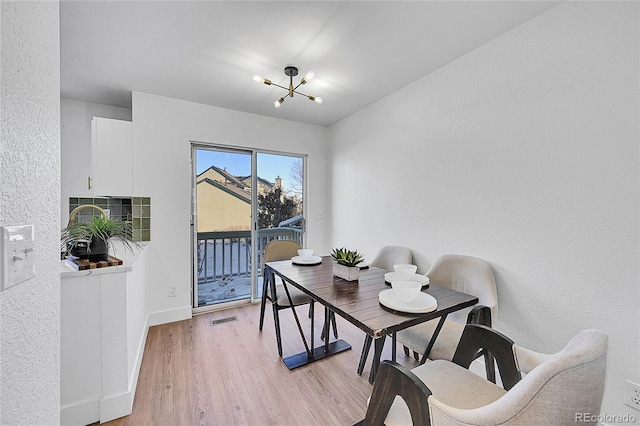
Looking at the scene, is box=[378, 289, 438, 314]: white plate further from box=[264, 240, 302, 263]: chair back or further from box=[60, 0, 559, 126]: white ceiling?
box=[60, 0, 559, 126]: white ceiling

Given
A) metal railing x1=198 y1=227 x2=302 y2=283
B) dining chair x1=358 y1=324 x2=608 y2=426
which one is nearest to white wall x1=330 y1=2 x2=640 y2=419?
dining chair x1=358 y1=324 x2=608 y2=426

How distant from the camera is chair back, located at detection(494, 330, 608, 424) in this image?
0.73m

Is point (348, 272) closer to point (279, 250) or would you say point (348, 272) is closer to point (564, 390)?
point (279, 250)

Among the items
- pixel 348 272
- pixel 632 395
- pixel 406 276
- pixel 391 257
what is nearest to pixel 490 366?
pixel 406 276

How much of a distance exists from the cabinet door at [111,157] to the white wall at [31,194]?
225cm

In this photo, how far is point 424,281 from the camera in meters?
1.83

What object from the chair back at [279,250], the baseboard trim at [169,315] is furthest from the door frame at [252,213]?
the chair back at [279,250]

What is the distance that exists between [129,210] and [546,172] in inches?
155

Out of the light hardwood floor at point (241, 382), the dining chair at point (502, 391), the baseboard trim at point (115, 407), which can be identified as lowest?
the light hardwood floor at point (241, 382)

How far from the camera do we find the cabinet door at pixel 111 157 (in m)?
2.59

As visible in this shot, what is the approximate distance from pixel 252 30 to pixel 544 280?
8.43 feet

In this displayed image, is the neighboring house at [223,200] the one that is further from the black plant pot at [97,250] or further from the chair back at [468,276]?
the chair back at [468,276]

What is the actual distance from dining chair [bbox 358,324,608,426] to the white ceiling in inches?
75.1

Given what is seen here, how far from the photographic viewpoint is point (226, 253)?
3508mm
